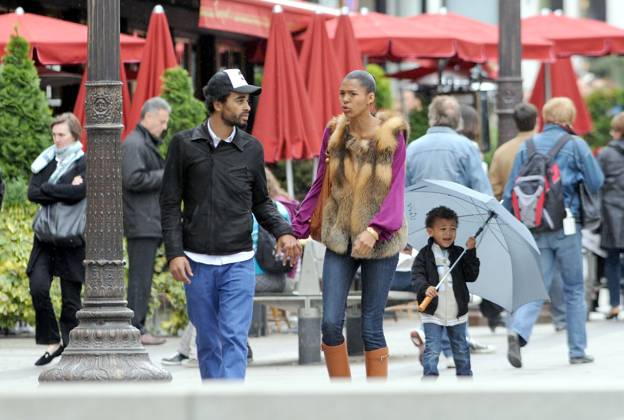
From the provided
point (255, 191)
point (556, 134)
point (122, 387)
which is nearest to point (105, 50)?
point (255, 191)

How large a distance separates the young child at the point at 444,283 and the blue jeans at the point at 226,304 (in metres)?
1.90

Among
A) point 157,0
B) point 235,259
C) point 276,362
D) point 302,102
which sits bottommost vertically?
point 276,362

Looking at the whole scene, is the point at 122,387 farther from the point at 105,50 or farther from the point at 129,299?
the point at 129,299

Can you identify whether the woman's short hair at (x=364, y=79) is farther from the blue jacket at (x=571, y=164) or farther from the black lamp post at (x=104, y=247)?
the blue jacket at (x=571, y=164)

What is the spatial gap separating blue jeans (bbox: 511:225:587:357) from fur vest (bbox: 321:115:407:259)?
12.2ft

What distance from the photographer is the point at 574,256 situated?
12875 millimetres

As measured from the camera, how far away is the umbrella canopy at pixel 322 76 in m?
18.0

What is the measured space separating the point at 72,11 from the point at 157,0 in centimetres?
155

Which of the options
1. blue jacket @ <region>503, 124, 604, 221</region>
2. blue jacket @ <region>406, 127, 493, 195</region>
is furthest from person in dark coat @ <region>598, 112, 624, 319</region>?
blue jacket @ <region>406, 127, 493, 195</region>

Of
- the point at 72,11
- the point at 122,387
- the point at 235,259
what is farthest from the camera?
the point at 72,11

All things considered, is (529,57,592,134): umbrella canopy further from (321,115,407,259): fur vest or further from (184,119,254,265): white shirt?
(184,119,254,265): white shirt

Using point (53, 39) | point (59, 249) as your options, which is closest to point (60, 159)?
point (59, 249)

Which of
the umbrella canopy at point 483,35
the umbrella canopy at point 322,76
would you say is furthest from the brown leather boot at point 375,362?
the umbrella canopy at point 483,35

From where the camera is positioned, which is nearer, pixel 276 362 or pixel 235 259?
pixel 235 259
